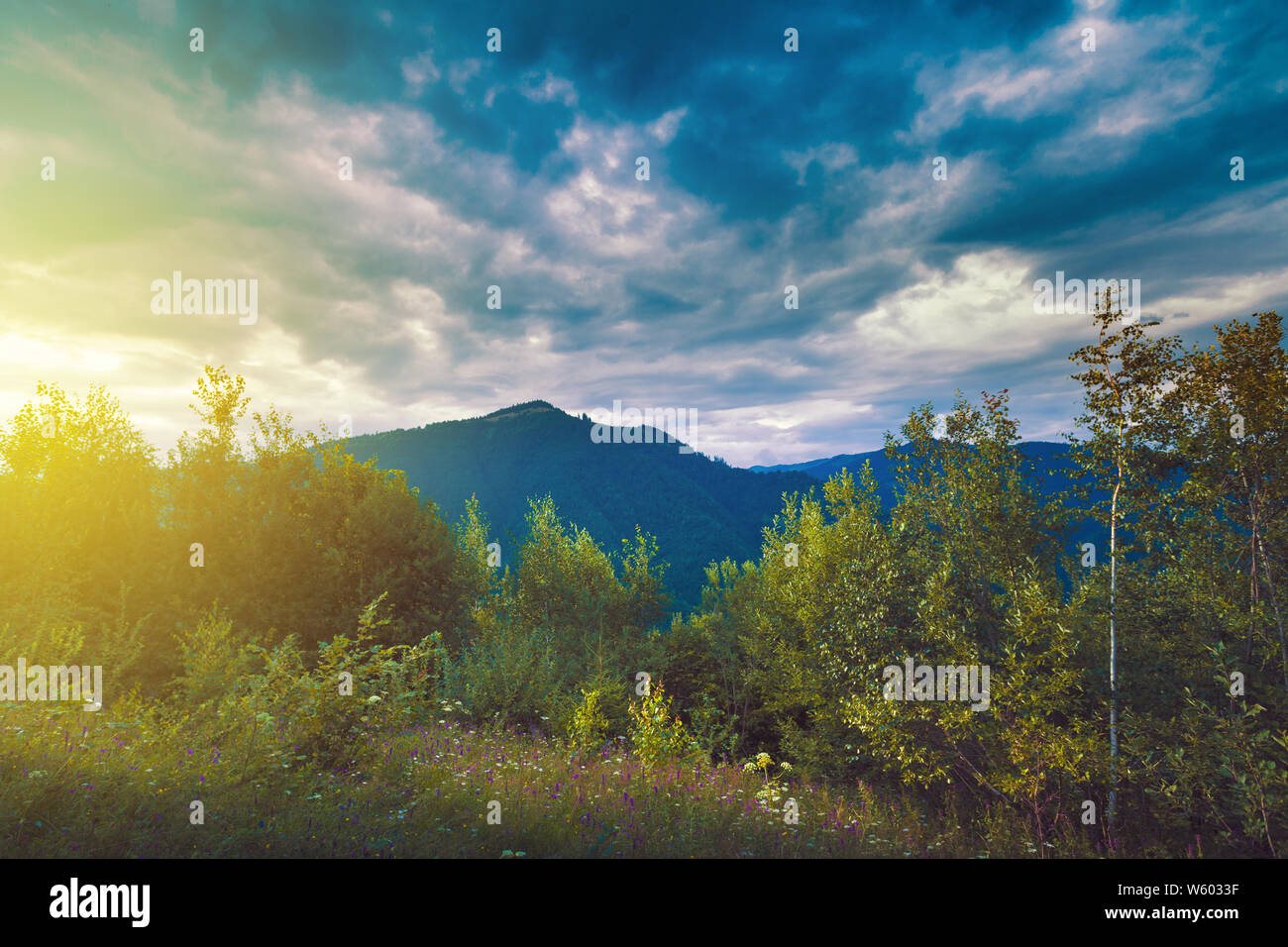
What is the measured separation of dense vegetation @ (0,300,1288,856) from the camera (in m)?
6.72

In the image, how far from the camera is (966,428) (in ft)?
48.8

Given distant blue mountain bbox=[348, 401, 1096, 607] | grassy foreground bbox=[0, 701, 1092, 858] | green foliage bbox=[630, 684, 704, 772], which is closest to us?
grassy foreground bbox=[0, 701, 1092, 858]

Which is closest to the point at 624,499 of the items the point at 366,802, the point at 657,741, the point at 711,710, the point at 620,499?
the point at 620,499

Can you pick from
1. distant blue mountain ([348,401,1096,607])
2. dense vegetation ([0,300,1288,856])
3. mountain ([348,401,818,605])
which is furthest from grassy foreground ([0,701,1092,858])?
→ mountain ([348,401,818,605])

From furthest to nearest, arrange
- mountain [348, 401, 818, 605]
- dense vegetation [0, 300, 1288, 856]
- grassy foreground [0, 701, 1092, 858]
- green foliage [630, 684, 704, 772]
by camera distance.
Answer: mountain [348, 401, 818, 605] → green foliage [630, 684, 704, 772] → dense vegetation [0, 300, 1288, 856] → grassy foreground [0, 701, 1092, 858]

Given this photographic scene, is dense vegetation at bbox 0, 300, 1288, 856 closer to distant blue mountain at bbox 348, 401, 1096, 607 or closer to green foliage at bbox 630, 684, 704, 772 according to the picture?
green foliage at bbox 630, 684, 704, 772

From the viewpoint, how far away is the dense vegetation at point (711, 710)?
6.72m

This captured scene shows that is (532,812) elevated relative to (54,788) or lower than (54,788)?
lower

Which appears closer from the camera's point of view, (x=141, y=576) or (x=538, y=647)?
(x=141, y=576)

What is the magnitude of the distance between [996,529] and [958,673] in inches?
172

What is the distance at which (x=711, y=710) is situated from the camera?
66.4 feet
